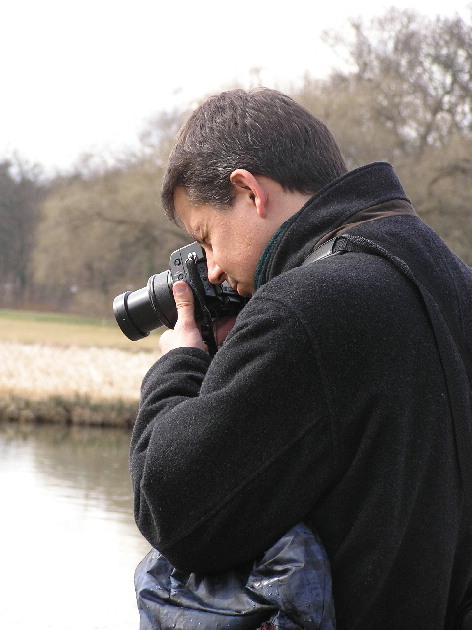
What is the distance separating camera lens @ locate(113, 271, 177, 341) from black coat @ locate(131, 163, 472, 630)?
673 mm

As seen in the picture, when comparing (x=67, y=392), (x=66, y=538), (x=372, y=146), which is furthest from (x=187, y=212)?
(x=372, y=146)

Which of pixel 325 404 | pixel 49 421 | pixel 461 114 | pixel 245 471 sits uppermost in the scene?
pixel 325 404

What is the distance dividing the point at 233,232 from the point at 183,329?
205 millimetres

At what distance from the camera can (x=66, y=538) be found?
6039 mm

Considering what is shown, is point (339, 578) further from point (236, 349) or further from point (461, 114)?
point (461, 114)

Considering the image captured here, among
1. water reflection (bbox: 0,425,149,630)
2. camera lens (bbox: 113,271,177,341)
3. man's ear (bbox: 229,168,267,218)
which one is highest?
man's ear (bbox: 229,168,267,218)

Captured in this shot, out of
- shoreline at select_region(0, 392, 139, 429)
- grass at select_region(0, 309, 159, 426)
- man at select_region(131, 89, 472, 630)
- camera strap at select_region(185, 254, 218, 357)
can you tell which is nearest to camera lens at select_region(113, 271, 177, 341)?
camera strap at select_region(185, 254, 218, 357)

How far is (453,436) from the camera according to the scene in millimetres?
1494

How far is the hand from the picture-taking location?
1.82 meters

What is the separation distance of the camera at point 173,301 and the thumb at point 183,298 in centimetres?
1

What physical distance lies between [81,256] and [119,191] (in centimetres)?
213

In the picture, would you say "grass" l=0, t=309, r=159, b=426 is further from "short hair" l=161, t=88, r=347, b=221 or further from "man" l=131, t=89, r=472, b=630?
"man" l=131, t=89, r=472, b=630

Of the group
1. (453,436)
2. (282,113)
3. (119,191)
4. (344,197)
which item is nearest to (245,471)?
(453,436)

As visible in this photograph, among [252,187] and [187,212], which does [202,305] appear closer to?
[187,212]
